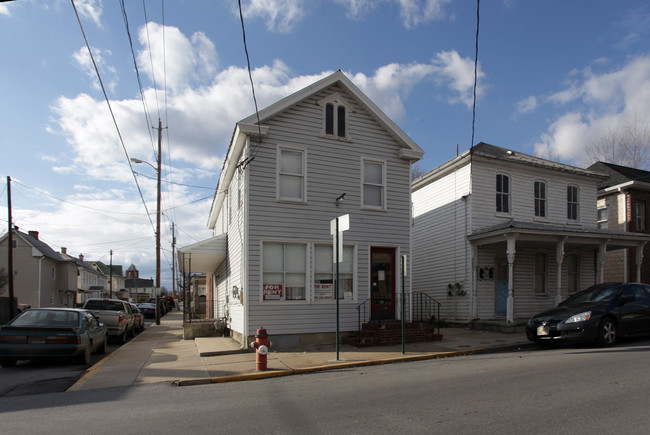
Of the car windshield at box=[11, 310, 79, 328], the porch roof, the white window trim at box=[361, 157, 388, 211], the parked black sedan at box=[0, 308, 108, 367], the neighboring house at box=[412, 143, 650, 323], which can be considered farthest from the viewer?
the neighboring house at box=[412, 143, 650, 323]

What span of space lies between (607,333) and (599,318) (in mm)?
443

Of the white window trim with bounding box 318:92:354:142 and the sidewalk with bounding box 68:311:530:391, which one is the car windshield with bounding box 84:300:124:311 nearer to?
the sidewalk with bounding box 68:311:530:391

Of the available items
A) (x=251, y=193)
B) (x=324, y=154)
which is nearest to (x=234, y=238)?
(x=251, y=193)

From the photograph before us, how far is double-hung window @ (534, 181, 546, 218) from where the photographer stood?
1896 cm

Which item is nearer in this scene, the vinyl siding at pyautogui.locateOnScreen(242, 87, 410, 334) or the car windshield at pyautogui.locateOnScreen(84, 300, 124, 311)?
the vinyl siding at pyautogui.locateOnScreen(242, 87, 410, 334)

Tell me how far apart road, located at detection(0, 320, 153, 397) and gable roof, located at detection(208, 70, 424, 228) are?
6926 mm

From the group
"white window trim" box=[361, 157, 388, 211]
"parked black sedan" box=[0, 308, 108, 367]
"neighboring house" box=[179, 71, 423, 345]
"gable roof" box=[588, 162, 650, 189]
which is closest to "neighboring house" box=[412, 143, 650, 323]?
"neighboring house" box=[179, 71, 423, 345]

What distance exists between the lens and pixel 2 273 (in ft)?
119

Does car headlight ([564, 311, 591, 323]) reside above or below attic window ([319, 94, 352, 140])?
below

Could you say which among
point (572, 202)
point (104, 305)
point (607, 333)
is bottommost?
point (104, 305)

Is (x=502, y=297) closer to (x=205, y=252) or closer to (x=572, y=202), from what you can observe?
(x=572, y=202)

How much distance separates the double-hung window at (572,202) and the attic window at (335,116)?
427 inches

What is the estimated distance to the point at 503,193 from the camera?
18.3 metres

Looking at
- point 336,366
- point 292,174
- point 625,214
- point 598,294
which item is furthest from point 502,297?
point 625,214
